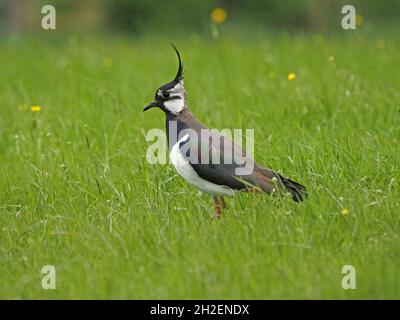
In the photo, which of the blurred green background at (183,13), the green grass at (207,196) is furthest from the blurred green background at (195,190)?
the blurred green background at (183,13)

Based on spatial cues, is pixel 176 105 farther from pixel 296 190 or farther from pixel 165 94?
pixel 296 190

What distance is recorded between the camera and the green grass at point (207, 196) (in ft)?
14.7

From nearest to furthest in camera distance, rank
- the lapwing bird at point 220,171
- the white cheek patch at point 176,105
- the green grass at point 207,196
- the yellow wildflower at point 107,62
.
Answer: the green grass at point 207,196 < the lapwing bird at point 220,171 < the white cheek patch at point 176,105 < the yellow wildflower at point 107,62

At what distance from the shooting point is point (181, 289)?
435 cm

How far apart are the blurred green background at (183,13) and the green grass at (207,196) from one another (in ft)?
26.3

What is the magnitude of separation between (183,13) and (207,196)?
42.5 ft

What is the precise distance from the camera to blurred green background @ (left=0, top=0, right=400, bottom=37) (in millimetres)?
17469

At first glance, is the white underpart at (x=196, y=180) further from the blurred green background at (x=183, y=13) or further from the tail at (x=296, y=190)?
the blurred green background at (x=183, y=13)

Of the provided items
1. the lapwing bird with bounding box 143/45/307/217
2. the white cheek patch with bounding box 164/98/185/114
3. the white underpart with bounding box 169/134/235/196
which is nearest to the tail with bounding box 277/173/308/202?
the lapwing bird with bounding box 143/45/307/217

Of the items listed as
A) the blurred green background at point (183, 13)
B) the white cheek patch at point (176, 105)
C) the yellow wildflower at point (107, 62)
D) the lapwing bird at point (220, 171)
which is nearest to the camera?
the lapwing bird at point (220, 171)
